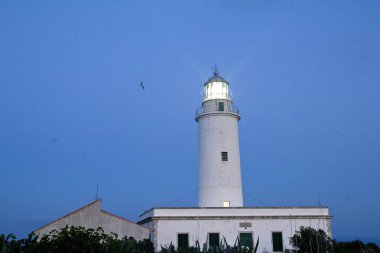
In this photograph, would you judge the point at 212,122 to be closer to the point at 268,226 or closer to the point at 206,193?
the point at 206,193

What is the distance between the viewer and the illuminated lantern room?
93.1ft

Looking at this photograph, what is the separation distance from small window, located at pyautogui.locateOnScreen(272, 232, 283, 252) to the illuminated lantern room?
9.17 m

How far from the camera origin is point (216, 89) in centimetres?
2856

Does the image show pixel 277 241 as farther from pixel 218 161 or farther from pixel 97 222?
pixel 97 222

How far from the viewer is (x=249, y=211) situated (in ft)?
80.7

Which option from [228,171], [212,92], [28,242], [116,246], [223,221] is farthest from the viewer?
[212,92]

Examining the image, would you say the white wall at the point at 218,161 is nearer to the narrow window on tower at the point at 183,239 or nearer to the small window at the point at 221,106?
the small window at the point at 221,106

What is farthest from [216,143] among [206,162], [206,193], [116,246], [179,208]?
[116,246]

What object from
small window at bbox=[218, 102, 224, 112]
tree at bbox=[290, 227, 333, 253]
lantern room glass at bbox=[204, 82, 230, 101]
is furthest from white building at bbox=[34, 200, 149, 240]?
lantern room glass at bbox=[204, 82, 230, 101]

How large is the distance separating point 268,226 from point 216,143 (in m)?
5.89

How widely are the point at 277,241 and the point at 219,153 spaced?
6.20m

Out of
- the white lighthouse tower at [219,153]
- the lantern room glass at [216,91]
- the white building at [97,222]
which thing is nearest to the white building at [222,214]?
the white lighthouse tower at [219,153]

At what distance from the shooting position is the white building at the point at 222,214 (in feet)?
78.5

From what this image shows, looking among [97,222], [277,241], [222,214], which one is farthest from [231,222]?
[97,222]
